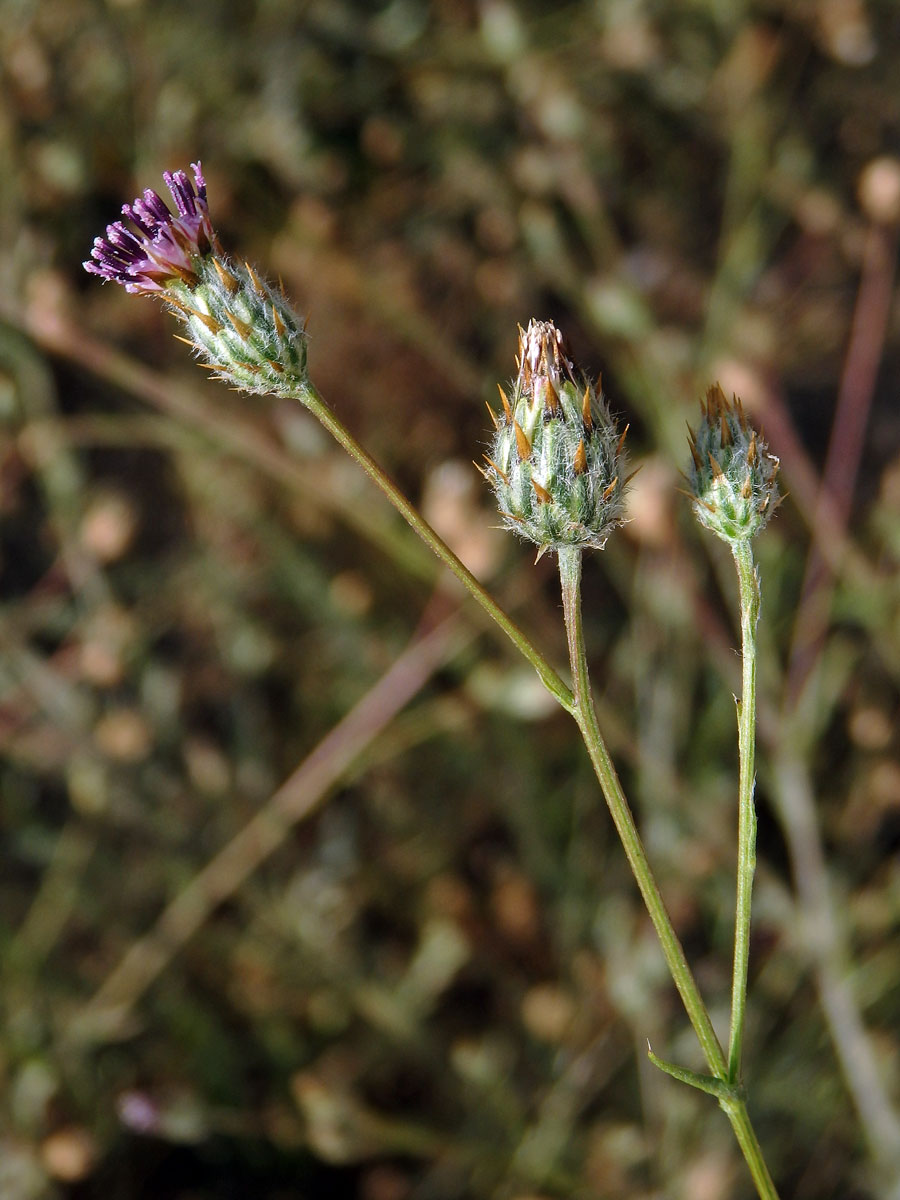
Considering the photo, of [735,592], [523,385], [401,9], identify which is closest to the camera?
[523,385]

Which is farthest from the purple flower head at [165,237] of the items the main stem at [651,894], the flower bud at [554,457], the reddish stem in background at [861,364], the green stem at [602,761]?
the reddish stem in background at [861,364]

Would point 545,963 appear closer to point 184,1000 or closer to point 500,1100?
point 500,1100

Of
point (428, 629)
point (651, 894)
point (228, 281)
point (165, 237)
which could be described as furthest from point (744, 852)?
point (428, 629)

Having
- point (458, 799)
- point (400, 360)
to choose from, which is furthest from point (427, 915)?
point (400, 360)

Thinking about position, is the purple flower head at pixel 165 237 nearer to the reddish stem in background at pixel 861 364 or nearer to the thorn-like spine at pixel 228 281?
the thorn-like spine at pixel 228 281

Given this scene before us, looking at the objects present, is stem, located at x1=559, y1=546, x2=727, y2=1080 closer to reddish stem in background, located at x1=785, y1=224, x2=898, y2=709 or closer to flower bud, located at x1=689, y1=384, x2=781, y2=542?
flower bud, located at x1=689, y1=384, x2=781, y2=542

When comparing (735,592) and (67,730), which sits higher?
(735,592)
